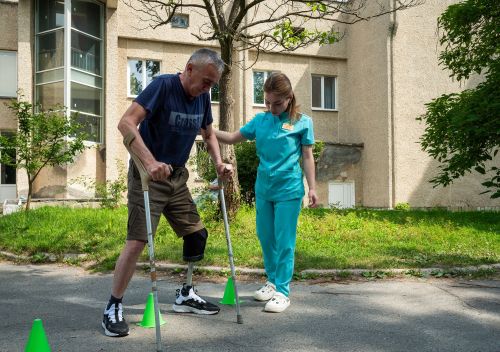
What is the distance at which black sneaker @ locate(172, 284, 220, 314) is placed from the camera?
4168 millimetres

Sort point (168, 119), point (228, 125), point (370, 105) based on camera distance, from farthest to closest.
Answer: point (370, 105)
point (228, 125)
point (168, 119)

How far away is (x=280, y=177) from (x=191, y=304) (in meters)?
1.33

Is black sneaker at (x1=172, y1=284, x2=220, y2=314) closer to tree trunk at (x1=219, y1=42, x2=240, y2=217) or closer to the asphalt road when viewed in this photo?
the asphalt road

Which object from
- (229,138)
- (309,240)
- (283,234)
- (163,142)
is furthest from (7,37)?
(283,234)

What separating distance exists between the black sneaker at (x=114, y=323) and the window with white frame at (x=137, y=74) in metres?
16.7

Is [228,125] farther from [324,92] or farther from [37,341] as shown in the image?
[324,92]

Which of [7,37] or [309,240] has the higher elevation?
[7,37]

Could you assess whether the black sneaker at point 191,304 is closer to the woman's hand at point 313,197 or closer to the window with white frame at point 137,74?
the woman's hand at point 313,197

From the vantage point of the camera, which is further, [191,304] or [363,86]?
[363,86]

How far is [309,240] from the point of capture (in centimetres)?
833

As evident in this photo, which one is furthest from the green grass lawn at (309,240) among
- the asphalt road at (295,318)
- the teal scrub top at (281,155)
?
the teal scrub top at (281,155)

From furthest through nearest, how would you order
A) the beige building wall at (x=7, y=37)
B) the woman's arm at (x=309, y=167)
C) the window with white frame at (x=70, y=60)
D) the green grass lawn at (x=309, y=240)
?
the beige building wall at (x=7, y=37), the window with white frame at (x=70, y=60), the green grass lawn at (x=309, y=240), the woman's arm at (x=309, y=167)

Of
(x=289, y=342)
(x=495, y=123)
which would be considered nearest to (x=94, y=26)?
(x=495, y=123)

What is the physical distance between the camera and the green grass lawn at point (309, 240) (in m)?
6.57
